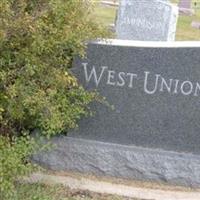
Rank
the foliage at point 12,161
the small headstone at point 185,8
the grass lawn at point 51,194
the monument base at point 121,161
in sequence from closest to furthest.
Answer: the foliage at point 12,161, the grass lawn at point 51,194, the monument base at point 121,161, the small headstone at point 185,8

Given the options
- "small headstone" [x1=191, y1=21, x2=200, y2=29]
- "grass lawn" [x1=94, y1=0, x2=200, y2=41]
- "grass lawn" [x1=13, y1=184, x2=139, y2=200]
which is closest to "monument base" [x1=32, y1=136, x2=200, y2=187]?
"grass lawn" [x1=13, y1=184, x2=139, y2=200]

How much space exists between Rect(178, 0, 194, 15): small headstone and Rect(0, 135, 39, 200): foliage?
1511 cm

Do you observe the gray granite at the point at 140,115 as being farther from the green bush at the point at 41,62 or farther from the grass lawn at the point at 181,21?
the grass lawn at the point at 181,21

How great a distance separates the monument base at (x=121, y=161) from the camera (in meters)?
5.69

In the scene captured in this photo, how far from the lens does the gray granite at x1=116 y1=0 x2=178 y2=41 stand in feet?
31.8

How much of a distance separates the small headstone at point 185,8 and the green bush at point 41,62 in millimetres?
14321

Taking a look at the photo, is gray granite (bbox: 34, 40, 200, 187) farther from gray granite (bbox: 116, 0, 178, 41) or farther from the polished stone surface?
gray granite (bbox: 116, 0, 178, 41)

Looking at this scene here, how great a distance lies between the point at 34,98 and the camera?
4.94m


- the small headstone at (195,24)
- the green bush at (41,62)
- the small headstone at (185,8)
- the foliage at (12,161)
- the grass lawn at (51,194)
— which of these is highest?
the green bush at (41,62)

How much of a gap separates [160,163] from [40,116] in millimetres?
1097

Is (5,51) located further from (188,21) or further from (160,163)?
(188,21)

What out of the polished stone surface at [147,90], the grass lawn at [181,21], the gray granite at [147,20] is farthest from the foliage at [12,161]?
the grass lawn at [181,21]

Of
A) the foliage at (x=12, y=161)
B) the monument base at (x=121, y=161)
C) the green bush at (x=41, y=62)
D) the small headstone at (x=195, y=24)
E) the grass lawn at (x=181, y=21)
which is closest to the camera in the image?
the foliage at (x=12, y=161)

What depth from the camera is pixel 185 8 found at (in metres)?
20.1
